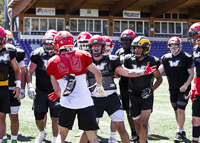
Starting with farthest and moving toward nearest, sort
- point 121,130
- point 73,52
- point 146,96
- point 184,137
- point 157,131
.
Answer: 1. point 157,131
2. point 184,137
3. point 146,96
4. point 121,130
5. point 73,52

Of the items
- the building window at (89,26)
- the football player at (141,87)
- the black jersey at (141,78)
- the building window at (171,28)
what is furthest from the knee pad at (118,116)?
the building window at (171,28)

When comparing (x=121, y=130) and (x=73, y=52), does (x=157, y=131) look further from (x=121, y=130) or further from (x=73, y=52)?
(x=73, y=52)

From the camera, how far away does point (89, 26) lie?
1125 inches

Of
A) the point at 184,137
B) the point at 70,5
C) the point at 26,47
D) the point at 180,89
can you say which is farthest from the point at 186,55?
the point at 70,5

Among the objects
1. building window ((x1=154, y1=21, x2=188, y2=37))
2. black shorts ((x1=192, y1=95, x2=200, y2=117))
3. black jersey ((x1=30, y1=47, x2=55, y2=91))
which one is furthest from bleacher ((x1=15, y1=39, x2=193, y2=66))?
black shorts ((x1=192, y1=95, x2=200, y2=117))

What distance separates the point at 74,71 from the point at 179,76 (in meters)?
3.15

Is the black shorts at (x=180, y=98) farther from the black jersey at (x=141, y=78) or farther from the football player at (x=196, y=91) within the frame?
the black jersey at (x=141, y=78)

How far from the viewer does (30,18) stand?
89.9 ft

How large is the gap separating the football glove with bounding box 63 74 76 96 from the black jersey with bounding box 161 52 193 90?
3131mm

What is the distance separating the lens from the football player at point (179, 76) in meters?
6.10

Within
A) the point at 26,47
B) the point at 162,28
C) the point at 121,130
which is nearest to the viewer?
the point at 121,130

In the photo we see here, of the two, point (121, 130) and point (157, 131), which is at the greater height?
point (121, 130)

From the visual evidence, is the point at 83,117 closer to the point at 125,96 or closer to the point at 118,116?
the point at 118,116

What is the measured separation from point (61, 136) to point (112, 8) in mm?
25243
